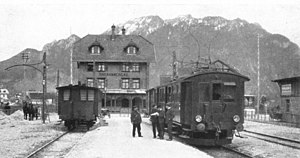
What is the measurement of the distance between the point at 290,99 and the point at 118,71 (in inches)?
1297

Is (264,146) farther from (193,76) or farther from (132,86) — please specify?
(132,86)

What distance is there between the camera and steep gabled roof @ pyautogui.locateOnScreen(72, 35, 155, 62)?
2456 inches

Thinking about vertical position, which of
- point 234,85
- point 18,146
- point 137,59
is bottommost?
point 18,146

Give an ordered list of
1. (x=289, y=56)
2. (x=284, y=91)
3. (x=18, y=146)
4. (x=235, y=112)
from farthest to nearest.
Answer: (x=289, y=56) → (x=284, y=91) → (x=18, y=146) → (x=235, y=112)

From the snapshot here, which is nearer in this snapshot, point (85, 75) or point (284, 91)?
point (284, 91)

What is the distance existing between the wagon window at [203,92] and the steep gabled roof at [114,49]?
4467cm

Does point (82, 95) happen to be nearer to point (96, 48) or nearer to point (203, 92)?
point (203, 92)

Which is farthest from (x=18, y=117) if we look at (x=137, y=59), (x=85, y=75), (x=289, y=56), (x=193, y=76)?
(x=289, y=56)

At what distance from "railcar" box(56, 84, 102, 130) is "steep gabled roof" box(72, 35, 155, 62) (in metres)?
33.6

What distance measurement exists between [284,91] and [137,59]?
1212 inches

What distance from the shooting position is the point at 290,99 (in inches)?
1321

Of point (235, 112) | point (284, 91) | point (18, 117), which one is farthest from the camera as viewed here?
point (18, 117)

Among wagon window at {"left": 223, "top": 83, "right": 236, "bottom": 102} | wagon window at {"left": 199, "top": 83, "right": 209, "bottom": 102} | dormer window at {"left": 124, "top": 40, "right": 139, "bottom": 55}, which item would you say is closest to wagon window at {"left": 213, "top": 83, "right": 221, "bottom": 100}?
wagon window at {"left": 223, "top": 83, "right": 236, "bottom": 102}

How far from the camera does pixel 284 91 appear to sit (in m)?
34.8
